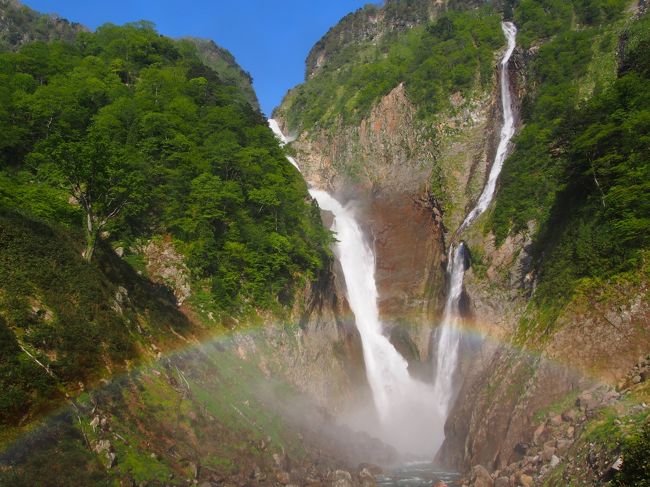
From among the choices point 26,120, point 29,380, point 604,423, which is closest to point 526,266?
point 604,423

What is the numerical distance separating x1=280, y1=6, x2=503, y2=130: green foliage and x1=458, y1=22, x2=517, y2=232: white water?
1585 millimetres

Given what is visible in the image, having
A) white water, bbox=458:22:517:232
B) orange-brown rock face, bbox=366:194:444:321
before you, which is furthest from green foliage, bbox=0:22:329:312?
white water, bbox=458:22:517:232

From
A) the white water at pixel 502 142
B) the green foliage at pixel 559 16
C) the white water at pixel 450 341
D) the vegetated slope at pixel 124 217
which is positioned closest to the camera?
the vegetated slope at pixel 124 217

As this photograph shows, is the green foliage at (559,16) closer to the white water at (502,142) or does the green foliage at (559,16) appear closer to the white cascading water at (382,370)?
the white water at (502,142)

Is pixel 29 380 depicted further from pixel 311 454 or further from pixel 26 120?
pixel 26 120

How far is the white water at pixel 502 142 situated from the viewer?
42.6 meters

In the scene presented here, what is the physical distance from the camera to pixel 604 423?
15609 millimetres

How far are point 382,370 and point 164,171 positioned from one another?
25.2 m

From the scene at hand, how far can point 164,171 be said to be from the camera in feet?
107

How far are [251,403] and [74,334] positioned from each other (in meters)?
10.7

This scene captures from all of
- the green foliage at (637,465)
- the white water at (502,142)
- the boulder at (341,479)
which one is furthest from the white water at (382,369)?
the green foliage at (637,465)

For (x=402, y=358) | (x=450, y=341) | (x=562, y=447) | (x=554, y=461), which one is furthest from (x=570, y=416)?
(x=402, y=358)

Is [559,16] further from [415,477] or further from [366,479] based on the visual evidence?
[366,479]

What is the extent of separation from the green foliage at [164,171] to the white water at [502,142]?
1298 cm
